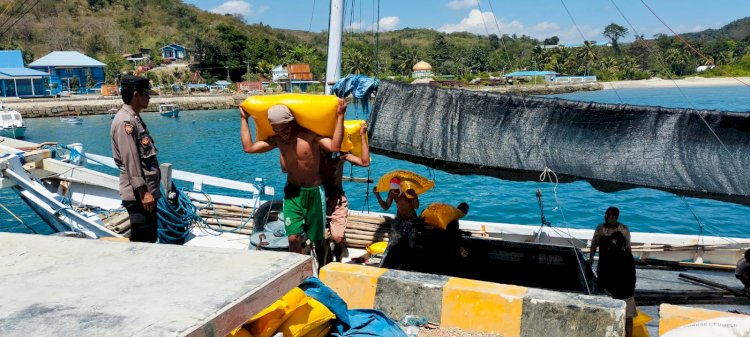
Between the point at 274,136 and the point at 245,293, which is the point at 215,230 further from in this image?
the point at 245,293

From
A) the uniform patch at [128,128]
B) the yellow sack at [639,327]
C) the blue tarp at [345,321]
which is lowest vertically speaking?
the yellow sack at [639,327]

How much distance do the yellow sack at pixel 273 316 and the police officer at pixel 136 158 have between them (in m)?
2.79

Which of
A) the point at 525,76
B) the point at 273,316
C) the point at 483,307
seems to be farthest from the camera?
the point at 525,76

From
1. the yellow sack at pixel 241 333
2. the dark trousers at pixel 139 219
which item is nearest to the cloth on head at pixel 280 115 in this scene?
the dark trousers at pixel 139 219

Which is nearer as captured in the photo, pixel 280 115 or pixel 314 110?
pixel 280 115

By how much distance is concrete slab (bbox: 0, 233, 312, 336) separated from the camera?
2041 mm

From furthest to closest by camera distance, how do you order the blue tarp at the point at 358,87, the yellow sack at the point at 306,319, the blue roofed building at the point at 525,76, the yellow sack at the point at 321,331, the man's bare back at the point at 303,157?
the blue roofed building at the point at 525,76 → the blue tarp at the point at 358,87 → the man's bare back at the point at 303,157 → the yellow sack at the point at 321,331 → the yellow sack at the point at 306,319

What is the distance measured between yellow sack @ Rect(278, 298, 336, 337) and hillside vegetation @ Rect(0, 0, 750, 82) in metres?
75.2

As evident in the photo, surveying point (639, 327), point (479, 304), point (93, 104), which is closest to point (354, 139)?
point (479, 304)

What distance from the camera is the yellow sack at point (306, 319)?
3.24 metres

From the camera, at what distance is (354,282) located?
14.7 ft

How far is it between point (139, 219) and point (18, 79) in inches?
2823

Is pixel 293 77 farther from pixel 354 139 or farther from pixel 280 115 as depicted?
pixel 280 115

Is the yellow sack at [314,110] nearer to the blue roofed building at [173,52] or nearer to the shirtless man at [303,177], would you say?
the shirtless man at [303,177]
